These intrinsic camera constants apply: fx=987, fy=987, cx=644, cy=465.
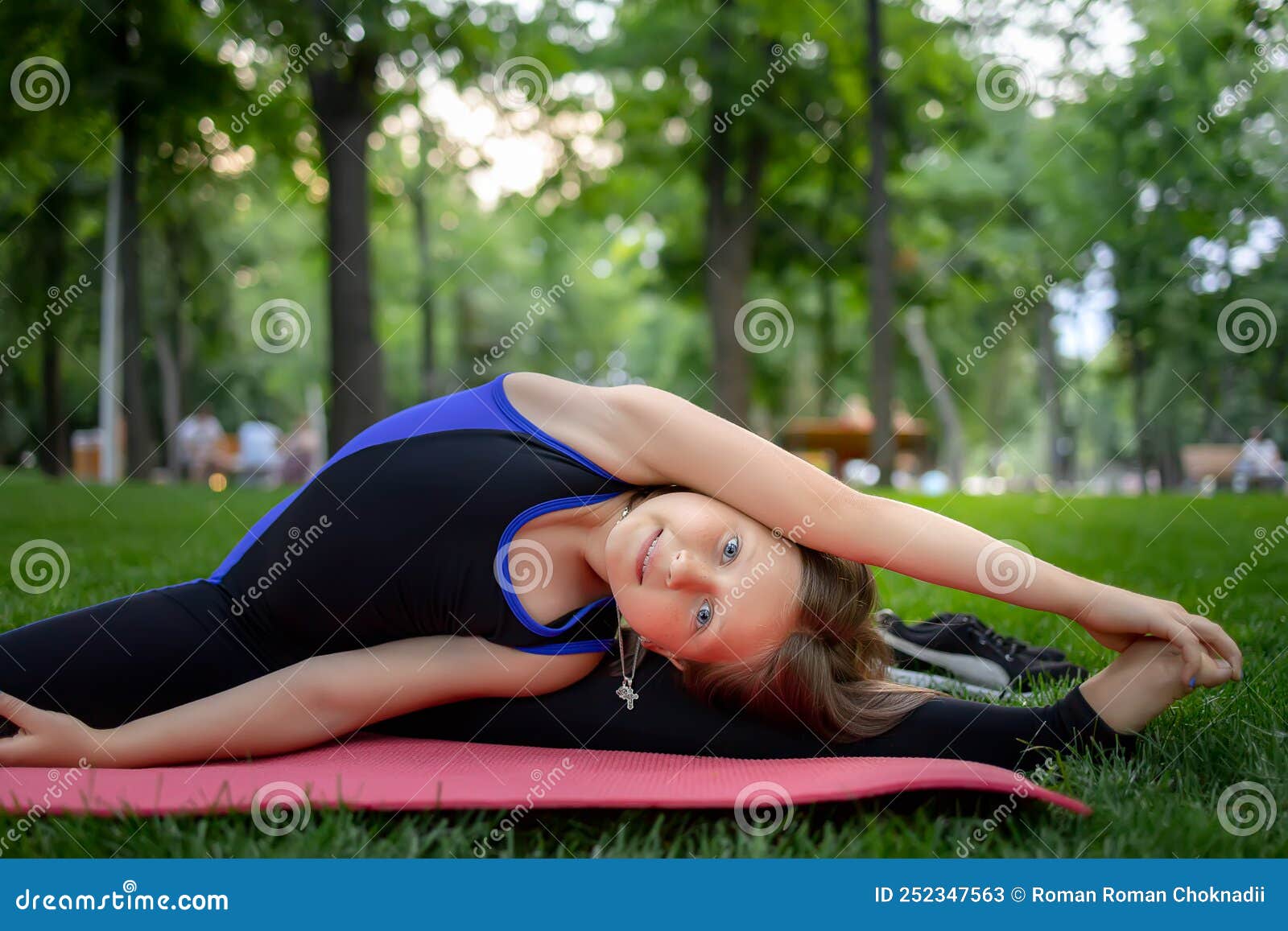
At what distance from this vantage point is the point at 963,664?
10.2ft

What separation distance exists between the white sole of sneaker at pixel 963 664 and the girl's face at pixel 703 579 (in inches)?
39.2

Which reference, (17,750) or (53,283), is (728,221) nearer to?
(53,283)

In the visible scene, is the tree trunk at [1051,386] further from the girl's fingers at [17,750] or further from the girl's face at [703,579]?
the girl's fingers at [17,750]

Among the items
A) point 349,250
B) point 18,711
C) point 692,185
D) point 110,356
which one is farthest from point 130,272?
point 18,711

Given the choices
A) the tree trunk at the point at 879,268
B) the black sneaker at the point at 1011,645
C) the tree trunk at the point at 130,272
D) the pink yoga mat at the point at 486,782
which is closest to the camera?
the pink yoga mat at the point at 486,782

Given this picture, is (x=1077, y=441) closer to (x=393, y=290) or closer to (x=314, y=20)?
(x=393, y=290)

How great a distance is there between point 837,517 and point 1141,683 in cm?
72

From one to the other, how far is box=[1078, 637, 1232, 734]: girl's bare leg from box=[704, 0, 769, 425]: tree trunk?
11178mm

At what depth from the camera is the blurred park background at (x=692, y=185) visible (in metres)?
9.83

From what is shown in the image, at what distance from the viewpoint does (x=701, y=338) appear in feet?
86.7

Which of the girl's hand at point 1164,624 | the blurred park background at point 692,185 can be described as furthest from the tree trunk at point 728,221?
the girl's hand at point 1164,624

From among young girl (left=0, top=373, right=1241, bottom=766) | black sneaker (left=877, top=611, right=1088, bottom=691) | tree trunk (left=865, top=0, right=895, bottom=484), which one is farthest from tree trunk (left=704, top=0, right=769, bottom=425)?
young girl (left=0, top=373, right=1241, bottom=766)

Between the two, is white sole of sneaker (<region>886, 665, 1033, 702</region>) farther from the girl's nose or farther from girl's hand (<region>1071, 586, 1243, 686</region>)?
the girl's nose

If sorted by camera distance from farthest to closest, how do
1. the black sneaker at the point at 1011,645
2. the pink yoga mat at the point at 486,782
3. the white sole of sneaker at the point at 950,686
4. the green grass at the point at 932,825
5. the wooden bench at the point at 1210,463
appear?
1. the wooden bench at the point at 1210,463
2. the black sneaker at the point at 1011,645
3. the white sole of sneaker at the point at 950,686
4. the pink yoga mat at the point at 486,782
5. the green grass at the point at 932,825
